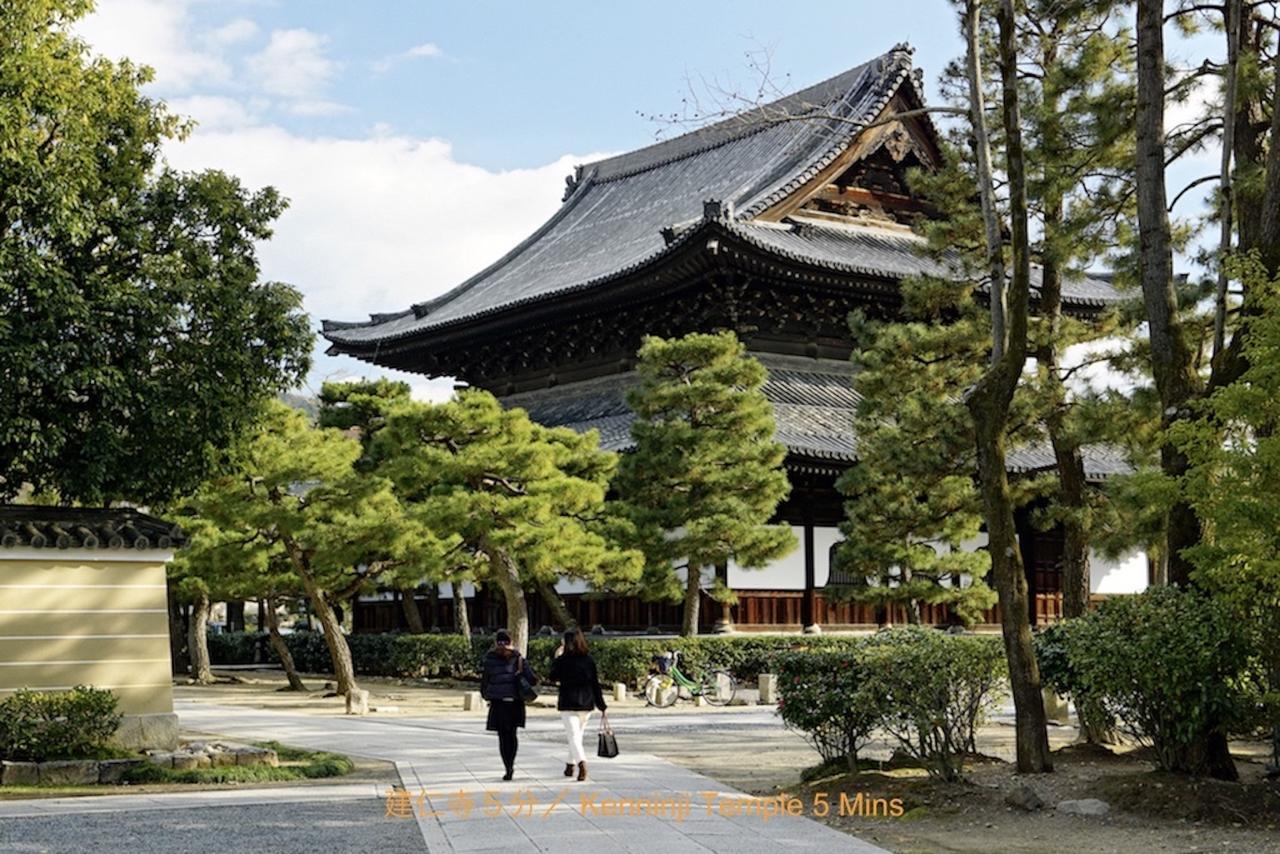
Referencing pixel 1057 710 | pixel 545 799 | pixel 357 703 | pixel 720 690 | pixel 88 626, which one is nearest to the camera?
pixel 545 799

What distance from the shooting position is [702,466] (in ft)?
86.0

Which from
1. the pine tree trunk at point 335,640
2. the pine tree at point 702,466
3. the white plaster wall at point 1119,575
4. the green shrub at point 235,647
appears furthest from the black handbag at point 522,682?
the green shrub at point 235,647

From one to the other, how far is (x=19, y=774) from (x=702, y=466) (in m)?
13.8

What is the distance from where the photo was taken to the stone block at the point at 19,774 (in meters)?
14.6

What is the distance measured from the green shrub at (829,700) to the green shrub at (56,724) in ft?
22.9

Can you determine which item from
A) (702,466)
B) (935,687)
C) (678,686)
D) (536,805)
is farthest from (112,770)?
(702,466)

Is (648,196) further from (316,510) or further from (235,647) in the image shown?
(235,647)

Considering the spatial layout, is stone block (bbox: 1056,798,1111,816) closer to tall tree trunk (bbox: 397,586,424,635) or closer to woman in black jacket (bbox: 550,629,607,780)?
woman in black jacket (bbox: 550,629,607,780)

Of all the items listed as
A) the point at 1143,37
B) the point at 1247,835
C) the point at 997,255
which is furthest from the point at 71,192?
the point at 1247,835

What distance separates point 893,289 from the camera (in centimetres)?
3183

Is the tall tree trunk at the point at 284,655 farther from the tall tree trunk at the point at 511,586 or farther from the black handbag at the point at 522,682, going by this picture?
the black handbag at the point at 522,682

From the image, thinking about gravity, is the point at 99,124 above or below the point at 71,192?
above

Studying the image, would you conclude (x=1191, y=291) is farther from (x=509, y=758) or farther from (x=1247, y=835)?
(x=509, y=758)

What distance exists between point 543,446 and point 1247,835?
16.3m
